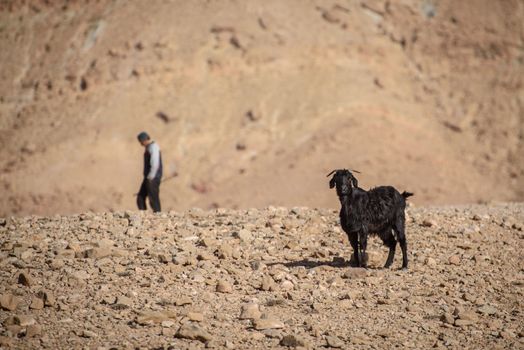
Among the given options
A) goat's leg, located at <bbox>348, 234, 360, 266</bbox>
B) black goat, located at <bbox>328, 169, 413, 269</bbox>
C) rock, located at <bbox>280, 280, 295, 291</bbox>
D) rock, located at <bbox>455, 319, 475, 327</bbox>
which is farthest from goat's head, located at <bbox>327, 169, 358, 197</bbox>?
rock, located at <bbox>455, 319, 475, 327</bbox>

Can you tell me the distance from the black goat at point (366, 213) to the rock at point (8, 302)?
12.5ft

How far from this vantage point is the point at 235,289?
8.66 meters

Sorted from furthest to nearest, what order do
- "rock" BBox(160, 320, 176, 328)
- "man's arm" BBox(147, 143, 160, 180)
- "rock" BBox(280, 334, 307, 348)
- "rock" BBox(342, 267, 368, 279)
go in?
1. "man's arm" BBox(147, 143, 160, 180)
2. "rock" BBox(342, 267, 368, 279)
3. "rock" BBox(160, 320, 176, 328)
4. "rock" BBox(280, 334, 307, 348)

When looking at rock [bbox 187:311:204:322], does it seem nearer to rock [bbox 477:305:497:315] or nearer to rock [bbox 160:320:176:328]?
rock [bbox 160:320:176:328]

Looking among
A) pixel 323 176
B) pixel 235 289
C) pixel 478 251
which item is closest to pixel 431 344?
pixel 235 289

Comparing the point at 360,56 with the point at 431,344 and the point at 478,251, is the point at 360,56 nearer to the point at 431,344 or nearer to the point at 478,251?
the point at 478,251

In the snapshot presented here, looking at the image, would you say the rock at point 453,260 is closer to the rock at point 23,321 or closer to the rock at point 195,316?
the rock at point 195,316

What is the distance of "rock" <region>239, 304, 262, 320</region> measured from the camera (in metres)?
7.80

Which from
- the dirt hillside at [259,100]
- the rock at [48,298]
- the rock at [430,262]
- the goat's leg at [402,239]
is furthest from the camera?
the dirt hillside at [259,100]

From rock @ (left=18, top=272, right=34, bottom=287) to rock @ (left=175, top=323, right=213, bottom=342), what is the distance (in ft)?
7.01

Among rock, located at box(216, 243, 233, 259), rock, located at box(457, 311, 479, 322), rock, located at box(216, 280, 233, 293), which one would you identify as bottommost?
rock, located at box(457, 311, 479, 322)

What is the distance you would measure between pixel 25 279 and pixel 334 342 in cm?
352

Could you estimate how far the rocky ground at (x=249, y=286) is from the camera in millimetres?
7418

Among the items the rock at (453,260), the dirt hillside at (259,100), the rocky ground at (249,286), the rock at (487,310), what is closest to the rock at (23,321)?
the rocky ground at (249,286)
